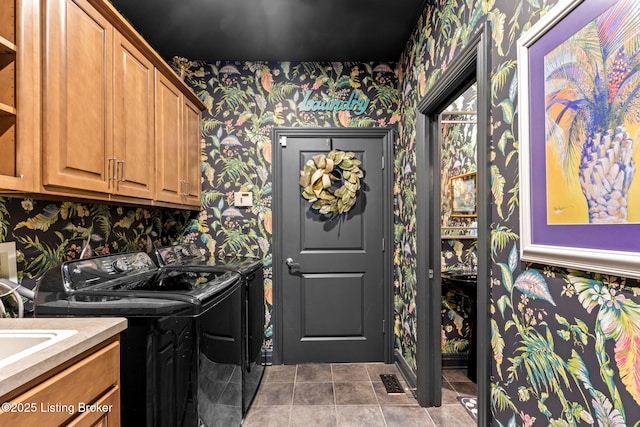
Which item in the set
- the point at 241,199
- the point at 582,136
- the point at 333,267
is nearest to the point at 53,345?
the point at 582,136

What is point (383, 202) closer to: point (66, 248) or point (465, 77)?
point (465, 77)

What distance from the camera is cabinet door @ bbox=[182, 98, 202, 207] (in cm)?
249

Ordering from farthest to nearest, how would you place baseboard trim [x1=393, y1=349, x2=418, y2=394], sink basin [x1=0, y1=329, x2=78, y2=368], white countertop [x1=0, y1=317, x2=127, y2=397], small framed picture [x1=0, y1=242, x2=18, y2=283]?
baseboard trim [x1=393, y1=349, x2=418, y2=394], small framed picture [x1=0, y1=242, x2=18, y2=283], sink basin [x1=0, y1=329, x2=78, y2=368], white countertop [x1=0, y1=317, x2=127, y2=397]

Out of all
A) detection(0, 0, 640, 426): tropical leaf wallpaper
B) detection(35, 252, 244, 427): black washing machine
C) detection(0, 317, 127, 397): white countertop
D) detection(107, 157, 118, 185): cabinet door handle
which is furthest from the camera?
detection(107, 157, 118, 185): cabinet door handle

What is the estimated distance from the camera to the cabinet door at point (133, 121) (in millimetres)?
1667

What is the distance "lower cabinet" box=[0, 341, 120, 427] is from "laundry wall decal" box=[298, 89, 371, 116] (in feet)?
7.58

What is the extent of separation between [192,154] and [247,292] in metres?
1.21

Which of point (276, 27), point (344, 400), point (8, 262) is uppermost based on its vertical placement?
point (276, 27)

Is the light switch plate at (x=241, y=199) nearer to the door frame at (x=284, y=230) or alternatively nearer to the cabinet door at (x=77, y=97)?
the door frame at (x=284, y=230)

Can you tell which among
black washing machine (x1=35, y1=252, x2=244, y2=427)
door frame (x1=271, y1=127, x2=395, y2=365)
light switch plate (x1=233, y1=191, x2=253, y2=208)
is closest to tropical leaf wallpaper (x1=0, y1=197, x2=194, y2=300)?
black washing machine (x1=35, y1=252, x2=244, y2=427)

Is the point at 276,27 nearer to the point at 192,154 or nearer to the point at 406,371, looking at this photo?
the point at 192,154

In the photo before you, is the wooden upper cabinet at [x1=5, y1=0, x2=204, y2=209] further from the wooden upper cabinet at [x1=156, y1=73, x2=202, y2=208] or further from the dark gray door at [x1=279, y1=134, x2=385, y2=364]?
the dark gray door at [x1=279, y1=134, x2=385, y2=364]

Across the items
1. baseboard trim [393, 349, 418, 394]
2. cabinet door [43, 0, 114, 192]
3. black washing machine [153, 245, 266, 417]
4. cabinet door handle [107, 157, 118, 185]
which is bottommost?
baseboard trim [393, 349, 418, 394]

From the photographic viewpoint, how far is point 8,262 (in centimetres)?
145
